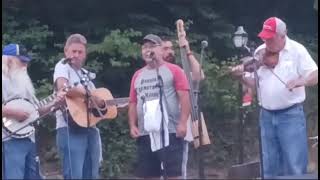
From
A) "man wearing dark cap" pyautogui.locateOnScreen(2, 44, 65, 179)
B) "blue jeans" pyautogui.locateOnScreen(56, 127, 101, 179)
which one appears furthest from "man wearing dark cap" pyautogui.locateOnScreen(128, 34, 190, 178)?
"man wearing dark cap" pyautogui.locateOnScreen(2, 44, 65, 179)

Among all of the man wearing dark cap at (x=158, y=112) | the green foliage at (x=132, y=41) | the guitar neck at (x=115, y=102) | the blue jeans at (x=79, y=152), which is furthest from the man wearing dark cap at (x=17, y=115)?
the green foliage at (x=132, y=41)

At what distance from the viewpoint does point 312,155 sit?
29.8 ft

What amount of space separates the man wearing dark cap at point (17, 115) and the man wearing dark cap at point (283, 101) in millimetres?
1707

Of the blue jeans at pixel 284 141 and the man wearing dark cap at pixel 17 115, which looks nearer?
the blue jeans at pixel 284 141

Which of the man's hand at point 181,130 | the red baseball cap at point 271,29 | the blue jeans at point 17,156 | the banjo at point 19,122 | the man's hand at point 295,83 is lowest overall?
the blue jeans at point 17,156

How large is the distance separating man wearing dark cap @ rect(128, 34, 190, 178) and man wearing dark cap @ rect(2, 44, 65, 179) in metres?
0.67

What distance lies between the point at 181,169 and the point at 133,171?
279cm

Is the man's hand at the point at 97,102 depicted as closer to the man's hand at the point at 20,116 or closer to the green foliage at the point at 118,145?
the man's hand at the point at 20,116

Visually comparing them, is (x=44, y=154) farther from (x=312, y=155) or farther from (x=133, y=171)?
(x=312, y=155)

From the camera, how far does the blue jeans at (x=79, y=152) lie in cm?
702

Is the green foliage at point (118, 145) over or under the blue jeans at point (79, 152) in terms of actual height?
over

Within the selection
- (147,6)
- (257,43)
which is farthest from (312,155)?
(147,6)

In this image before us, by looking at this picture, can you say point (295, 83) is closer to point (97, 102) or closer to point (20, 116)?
point (97, 102)

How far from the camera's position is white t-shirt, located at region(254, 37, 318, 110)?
6.79 m
